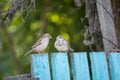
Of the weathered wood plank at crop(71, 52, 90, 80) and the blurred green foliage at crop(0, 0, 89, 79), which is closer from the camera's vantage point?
the weathered wood plank at crop(71, 52, 90, 80)

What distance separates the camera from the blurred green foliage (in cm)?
876

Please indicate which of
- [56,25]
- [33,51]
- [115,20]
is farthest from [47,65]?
[56,25]

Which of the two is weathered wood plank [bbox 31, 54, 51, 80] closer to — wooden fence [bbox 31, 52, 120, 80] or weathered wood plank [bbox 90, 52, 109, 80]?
wooden fence [bbox 31, 52, 120, 80]

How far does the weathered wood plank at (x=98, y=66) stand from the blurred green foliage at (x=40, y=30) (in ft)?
9.15

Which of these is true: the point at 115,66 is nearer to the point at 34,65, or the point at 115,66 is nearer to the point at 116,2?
the point at 34,65

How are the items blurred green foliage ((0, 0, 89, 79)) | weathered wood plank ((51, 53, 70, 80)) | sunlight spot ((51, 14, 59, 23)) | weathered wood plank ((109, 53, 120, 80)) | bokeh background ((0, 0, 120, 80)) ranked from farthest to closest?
1. sunlight spot ((51, 14, 59, 23))
2. blurred green foliage ((0, 0, 89, 79))
3. bokeh background ((0, 0, 120, 80))
4. weathered wood plank ((109, 53, 120, 80))
5. weathered wood plank ((51, 53, 70, 80))

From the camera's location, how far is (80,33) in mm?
8773

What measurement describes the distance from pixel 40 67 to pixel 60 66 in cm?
24

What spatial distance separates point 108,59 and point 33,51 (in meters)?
0.87

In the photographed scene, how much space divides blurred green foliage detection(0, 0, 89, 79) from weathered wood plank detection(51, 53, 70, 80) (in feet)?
10.1

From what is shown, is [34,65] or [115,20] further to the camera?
[115,20]

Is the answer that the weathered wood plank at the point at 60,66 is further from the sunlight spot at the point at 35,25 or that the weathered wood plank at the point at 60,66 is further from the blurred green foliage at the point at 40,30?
the sunlight spot at the point at 35,25

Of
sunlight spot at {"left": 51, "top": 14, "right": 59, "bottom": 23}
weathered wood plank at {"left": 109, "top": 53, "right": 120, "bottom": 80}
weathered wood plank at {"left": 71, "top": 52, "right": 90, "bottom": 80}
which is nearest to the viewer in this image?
weathered wood plank at {"left": 71, "top": 52, "right": 90, "bottom": 80}

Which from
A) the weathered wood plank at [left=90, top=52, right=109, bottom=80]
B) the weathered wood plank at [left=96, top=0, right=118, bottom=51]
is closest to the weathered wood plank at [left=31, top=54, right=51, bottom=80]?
the weathered wood plank at [left=90, top=52, right=109, bottom=80]
